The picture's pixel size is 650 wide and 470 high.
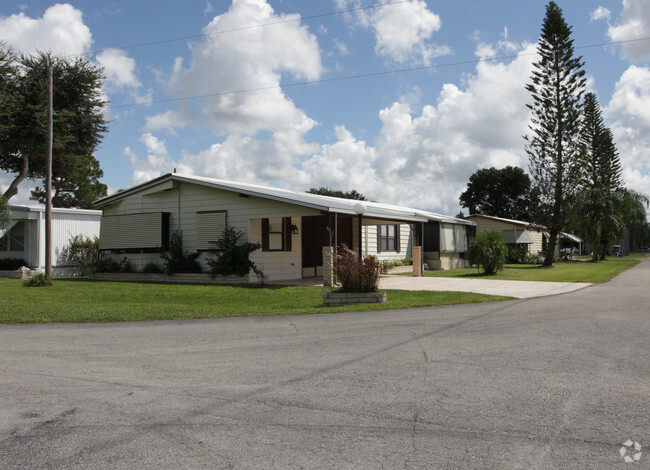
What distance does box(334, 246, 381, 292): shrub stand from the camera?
11.5 meters

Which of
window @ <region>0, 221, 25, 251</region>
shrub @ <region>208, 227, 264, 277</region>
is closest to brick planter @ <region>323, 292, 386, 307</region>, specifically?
shrub @ <region>208, 227, 264, 277</region>

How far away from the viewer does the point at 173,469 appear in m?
3.18

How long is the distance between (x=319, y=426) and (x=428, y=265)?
22144 mm

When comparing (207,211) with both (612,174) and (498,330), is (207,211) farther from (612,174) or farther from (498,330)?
(612,174)

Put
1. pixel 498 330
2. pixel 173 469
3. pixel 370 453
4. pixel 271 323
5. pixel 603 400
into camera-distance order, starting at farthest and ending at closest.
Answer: pixel 271 323 < pixel 498 330 < pixel 603 400 < pixel 370 453 < pixel 173 469

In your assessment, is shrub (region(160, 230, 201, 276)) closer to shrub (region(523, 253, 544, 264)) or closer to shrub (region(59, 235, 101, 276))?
shrub (region(59, 235, 101, 276))

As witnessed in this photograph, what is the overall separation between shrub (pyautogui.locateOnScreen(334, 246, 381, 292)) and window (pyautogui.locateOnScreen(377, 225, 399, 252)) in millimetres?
12053

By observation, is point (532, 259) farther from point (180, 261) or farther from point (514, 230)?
point (180, 261)

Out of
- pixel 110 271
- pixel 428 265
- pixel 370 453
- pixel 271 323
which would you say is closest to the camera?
pixel 370 453

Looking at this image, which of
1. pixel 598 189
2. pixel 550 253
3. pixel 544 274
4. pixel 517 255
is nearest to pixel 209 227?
pixel 544 274

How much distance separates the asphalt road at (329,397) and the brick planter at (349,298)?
307 cm

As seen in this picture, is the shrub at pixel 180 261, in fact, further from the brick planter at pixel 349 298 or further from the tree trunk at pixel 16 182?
the tree trunk at pixel 16 182

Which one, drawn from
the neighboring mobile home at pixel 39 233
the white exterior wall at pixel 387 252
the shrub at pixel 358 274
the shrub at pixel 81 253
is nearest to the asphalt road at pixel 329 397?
the shrub at pixel 358 274

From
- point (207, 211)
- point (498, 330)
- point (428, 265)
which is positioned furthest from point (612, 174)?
point (498, 330)
